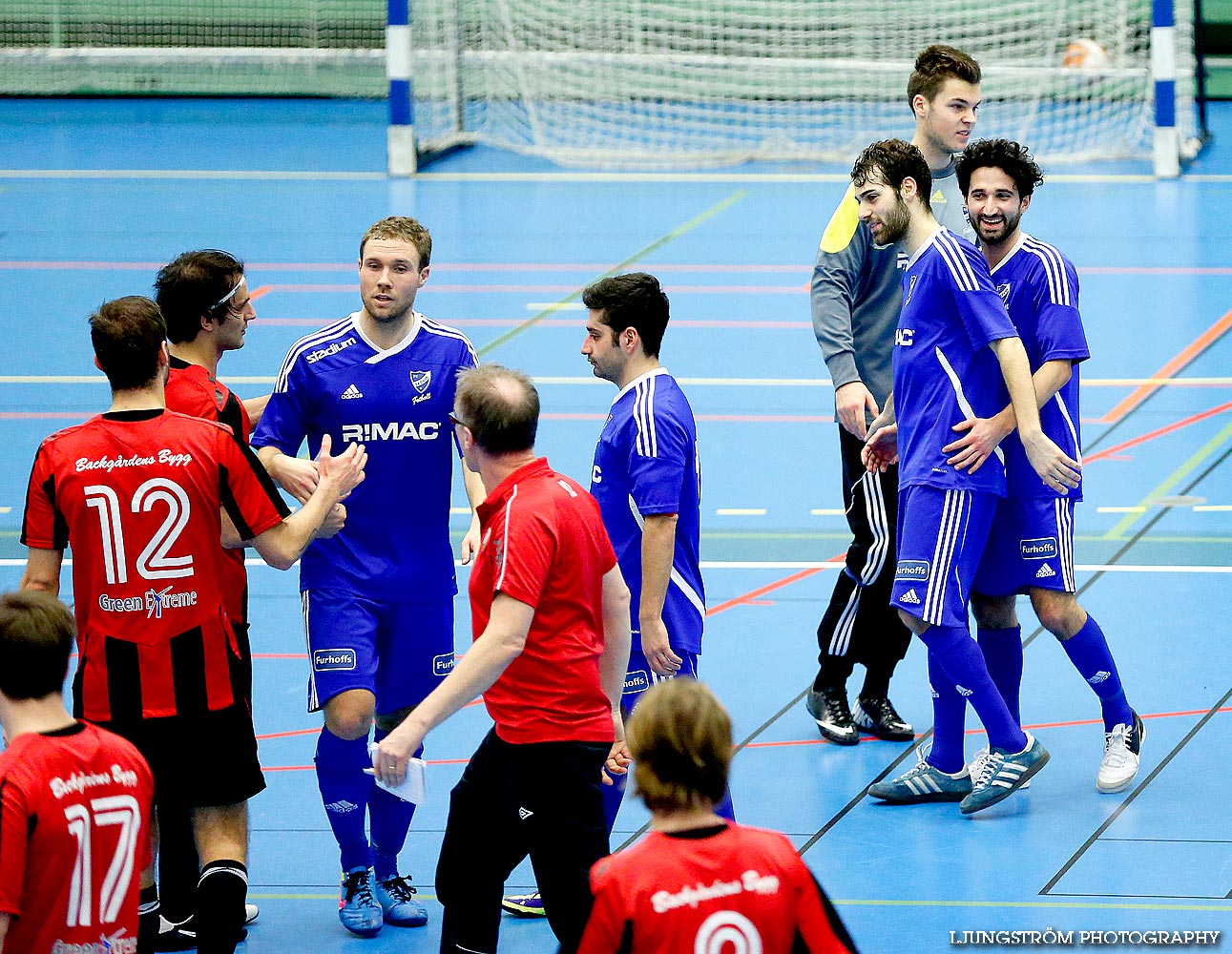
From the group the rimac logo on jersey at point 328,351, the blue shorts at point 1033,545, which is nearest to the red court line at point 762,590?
the blue shorts at point 1033,545

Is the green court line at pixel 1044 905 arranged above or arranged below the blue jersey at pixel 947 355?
below

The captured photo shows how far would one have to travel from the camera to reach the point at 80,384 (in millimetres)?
11680

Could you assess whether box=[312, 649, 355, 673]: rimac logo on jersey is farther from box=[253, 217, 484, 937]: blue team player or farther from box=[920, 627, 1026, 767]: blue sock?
box=[920, 627, 1026, 767]: blue sock

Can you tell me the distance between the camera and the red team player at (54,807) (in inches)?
137

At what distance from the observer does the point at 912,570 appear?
19.0 feet

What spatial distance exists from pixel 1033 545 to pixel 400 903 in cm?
240

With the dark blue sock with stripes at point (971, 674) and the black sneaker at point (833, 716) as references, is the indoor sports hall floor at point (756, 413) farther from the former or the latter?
the dark blue sock with stripes at point (971, 674)

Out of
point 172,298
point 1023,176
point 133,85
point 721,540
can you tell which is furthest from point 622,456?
point 133,85

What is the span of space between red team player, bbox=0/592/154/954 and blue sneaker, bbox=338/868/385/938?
159 centimetres

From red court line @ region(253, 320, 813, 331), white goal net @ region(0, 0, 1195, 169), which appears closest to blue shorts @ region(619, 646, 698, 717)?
red court line @ region(253, 320, 813, 331)

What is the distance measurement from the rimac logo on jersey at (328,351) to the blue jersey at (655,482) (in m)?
0.86

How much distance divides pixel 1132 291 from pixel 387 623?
9.61 meters

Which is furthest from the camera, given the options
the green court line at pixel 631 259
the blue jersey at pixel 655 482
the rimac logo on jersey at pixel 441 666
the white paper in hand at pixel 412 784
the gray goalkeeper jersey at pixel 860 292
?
the green court line at pixel 631 259

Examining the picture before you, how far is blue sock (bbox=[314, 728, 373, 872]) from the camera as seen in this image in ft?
17.3
